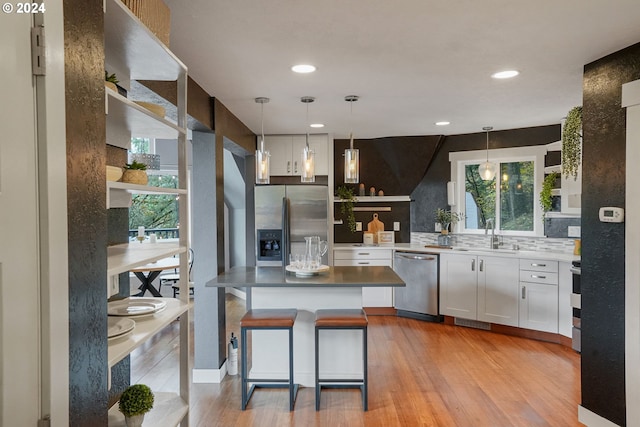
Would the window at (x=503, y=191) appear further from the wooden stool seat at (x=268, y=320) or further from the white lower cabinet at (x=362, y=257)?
the wooden stool seat at (x=268, y=320)

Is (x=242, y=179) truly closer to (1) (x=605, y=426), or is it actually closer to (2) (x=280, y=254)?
(2) (x=280, y=254)

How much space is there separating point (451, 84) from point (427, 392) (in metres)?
2.39

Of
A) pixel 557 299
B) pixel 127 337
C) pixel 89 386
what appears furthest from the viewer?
pixel 557 299

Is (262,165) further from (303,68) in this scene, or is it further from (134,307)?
(134,307)

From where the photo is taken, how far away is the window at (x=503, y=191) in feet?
17.0

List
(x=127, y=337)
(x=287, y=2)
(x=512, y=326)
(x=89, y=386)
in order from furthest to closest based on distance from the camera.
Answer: (x=512, y=326) < (x=287, y=2) < (x=127, y=337) < (x=89, y=386)


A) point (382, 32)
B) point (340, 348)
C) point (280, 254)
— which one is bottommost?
point (340, 348)

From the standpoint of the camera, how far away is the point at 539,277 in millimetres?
4527

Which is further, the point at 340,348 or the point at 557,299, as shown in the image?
the point at 557,299

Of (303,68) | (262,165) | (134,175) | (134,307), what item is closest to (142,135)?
(134,175)

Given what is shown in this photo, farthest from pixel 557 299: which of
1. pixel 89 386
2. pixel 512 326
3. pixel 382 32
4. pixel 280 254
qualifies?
pixel 89 386

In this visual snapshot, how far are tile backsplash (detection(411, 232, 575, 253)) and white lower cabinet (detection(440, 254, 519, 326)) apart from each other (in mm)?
577

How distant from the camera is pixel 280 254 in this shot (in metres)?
5.23

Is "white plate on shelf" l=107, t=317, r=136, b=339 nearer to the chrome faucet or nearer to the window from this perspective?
the chrome faucet
